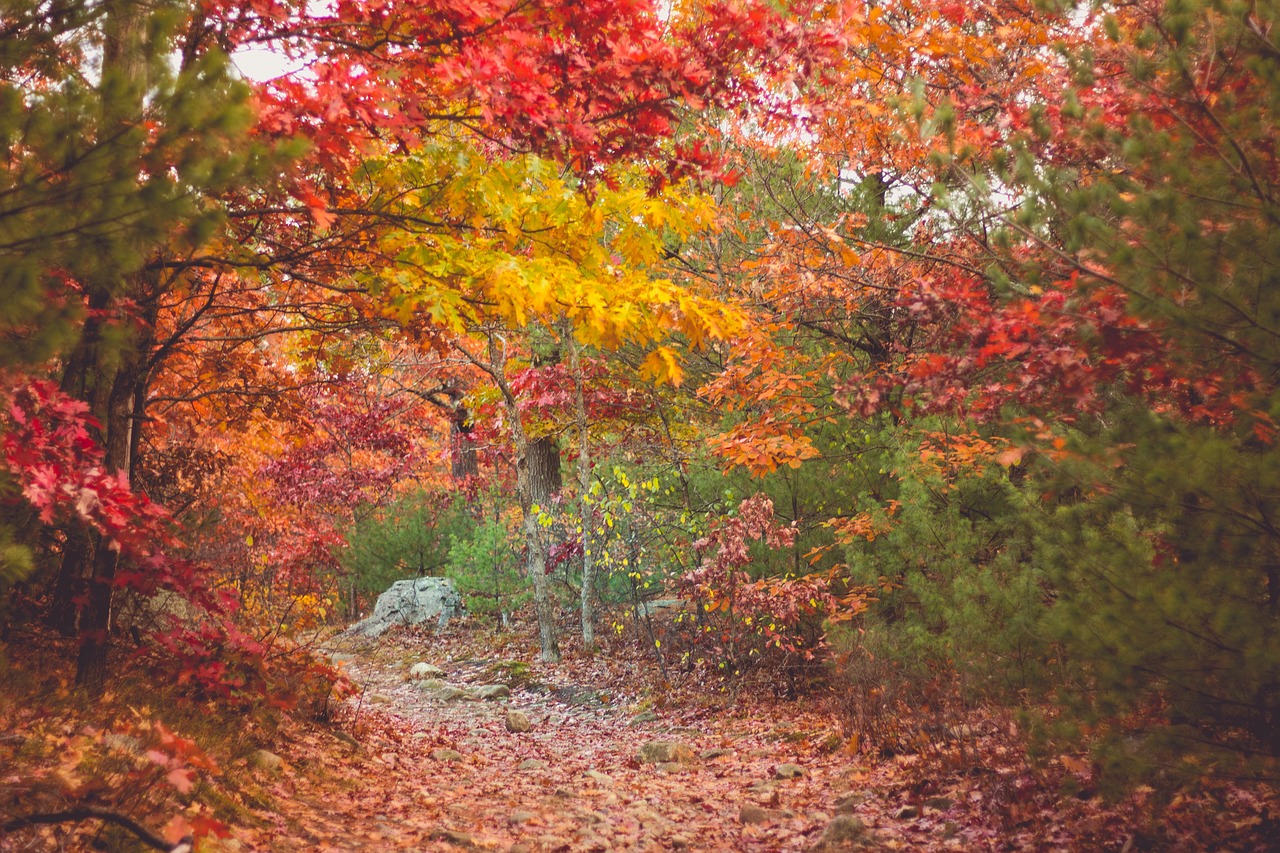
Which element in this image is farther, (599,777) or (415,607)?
(415,607)

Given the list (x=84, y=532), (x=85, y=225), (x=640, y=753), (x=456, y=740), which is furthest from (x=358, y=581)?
(x=85, y=225)

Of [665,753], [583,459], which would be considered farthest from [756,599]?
[583,459]

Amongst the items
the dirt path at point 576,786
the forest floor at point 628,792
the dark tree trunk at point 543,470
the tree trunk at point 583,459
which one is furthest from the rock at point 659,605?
the forest floor at point 628,792

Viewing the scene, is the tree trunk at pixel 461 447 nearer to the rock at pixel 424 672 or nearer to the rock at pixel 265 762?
the rock at pixel 424 672

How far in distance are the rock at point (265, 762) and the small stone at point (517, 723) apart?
164 inches

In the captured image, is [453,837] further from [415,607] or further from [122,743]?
[415,607]

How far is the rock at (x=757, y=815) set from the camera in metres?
4.83

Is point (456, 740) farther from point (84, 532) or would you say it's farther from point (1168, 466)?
point (1168, 466)

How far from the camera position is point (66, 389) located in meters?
4.93

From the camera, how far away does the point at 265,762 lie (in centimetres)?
487

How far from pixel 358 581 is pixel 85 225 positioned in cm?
1725

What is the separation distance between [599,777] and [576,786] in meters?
0.32

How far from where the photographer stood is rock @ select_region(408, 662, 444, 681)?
12.3 m

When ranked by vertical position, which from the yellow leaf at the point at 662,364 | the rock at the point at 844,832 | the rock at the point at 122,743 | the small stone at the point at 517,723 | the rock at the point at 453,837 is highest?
the yellow leaf at the point at 662,364
